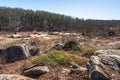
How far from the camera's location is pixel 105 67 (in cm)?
1051

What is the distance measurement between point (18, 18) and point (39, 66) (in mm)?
112895

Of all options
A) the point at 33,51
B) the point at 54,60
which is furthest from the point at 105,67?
the point at 33,51

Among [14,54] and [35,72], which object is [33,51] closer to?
[14,54]

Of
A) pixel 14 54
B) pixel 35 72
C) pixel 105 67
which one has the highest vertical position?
pixel 105 67

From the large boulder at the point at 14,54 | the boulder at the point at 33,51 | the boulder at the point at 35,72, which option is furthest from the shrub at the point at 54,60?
the boulder at the point at 33,51

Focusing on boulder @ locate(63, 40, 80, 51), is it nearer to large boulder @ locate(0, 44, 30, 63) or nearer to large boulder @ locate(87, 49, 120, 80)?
large boulder @ locate(0, 44, 30, 63)

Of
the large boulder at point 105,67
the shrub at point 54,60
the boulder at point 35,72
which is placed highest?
the large boulder at point 105,67

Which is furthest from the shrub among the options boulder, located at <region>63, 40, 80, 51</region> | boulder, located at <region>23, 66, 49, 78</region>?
boulder, located at <region>63, 40, 80, 51</region>

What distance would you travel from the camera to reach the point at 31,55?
1708 centimetres

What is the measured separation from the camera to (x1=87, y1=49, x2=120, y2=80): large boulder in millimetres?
9883

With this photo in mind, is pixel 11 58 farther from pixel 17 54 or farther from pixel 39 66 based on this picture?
pixel 39 66

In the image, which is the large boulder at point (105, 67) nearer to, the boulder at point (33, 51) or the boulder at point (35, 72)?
the boulder at point (35, 72)

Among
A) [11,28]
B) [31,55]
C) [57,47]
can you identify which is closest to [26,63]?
[31,55]

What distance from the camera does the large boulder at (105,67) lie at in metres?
9.88
